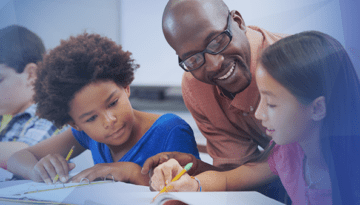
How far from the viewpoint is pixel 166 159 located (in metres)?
0.56

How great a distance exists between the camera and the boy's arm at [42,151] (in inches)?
24.9

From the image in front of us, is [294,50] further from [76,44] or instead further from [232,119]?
[76,44]

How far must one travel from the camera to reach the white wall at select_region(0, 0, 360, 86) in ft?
1.54

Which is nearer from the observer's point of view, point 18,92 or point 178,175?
point 178,175

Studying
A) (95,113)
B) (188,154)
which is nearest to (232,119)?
(188,154)

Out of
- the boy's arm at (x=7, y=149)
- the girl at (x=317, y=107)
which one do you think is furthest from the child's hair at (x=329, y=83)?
the boy's arm at (x=7, y=149)

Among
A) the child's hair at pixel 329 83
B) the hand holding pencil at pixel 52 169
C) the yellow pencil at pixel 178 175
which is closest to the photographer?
the child's hair at pixel 329 83

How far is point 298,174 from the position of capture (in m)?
0.46

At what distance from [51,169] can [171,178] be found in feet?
0.88

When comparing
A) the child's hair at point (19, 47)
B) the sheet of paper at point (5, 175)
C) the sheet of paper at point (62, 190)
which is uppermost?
the child's hair at point (19, 47)

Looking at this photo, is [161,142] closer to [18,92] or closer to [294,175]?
[294,175]

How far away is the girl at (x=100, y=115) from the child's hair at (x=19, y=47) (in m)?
0.05

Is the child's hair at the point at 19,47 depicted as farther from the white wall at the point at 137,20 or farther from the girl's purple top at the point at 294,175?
the girl's purple top at the point at 294,175

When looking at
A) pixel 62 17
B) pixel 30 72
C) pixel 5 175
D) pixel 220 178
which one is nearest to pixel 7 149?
pixel 5 175
